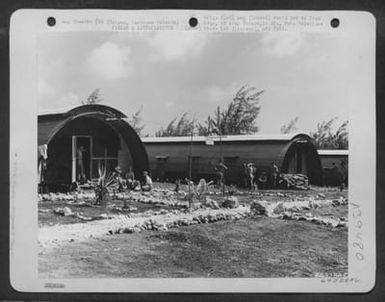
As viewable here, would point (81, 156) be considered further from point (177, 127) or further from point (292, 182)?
point (292, 182)

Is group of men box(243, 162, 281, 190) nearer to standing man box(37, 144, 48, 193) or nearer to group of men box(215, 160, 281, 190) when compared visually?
group of men box(215, 160, 281, 190)

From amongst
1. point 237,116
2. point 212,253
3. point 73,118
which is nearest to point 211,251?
point 212,253

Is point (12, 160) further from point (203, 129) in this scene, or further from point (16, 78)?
point (203, 129)

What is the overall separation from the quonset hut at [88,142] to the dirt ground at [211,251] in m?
0.07

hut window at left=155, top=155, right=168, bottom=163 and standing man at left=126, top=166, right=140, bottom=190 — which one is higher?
hut window at left=155, top=155, right=168, bottom=163

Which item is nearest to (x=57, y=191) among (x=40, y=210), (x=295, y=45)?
(x=40, y=210)

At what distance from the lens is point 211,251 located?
0.99 meters

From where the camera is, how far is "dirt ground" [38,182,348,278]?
979mm

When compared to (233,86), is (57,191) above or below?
below

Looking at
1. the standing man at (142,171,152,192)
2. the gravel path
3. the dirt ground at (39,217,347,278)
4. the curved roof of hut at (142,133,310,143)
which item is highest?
the curved roof of hut at (142,133,310,143)

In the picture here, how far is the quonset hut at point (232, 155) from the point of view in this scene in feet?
3.28

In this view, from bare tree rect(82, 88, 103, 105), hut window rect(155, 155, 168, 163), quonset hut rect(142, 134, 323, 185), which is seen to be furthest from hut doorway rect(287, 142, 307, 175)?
bare tree rect(82, 88, 103, 105)

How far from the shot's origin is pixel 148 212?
1000mm

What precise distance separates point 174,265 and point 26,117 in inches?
15.6
